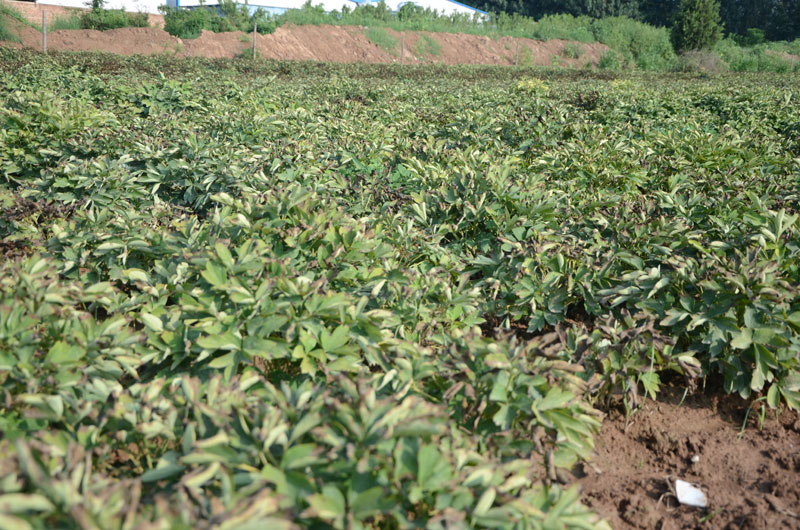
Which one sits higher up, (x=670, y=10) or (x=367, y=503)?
(x=670, y=10)

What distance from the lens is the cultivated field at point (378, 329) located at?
4.23 feet

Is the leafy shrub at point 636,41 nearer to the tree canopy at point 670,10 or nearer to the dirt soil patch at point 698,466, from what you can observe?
the tree canopy at point 670,10

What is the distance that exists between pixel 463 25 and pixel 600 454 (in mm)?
37603

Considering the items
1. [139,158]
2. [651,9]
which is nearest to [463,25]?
[651,9]

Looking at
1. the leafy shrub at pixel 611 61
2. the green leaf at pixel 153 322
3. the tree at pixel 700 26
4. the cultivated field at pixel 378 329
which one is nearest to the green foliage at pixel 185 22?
the leafy shrub at pixel 611 61

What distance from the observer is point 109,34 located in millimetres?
26016

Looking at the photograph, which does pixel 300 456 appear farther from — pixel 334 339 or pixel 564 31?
Answer: pixel 564 31

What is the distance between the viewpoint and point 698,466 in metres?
2.10

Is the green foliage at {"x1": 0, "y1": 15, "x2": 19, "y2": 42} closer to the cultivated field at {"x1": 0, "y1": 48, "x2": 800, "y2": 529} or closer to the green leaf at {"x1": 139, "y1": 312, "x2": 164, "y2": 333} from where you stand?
the cultivated field at {"x1": 0, "y1": 48, "x2": 800, "y2": 529}

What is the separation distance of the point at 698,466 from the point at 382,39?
102 ft

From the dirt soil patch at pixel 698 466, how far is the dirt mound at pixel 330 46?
2554 cm

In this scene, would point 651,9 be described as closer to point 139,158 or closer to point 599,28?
point 599,28

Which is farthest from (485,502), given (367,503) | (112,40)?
(112,40)

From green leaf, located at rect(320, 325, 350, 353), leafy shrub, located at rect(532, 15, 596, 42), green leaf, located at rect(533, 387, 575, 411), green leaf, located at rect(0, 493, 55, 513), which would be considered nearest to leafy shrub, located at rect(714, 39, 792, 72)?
leafy shrub, located at rect(532, 15, 596, 42)
